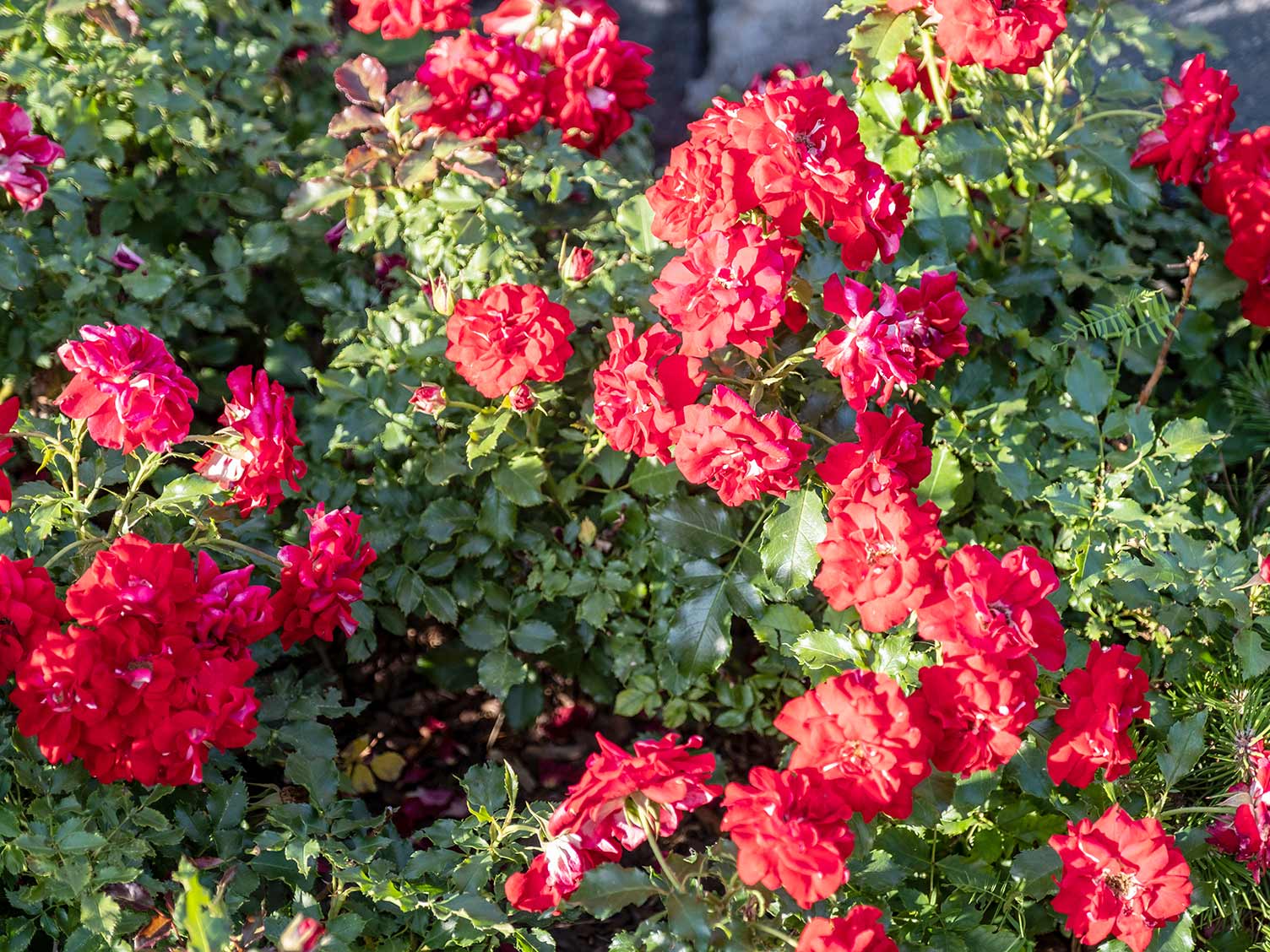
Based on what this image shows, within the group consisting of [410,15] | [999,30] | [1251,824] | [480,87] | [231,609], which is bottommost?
[231,609]

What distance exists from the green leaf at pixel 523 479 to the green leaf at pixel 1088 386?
0.95 m

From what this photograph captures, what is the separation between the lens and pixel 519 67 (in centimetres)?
226

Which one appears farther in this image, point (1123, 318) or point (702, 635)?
point (1123, 318)

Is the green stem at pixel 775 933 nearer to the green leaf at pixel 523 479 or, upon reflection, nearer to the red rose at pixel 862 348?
the red rose at pixel 862 348

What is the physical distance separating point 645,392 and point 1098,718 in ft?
2.39

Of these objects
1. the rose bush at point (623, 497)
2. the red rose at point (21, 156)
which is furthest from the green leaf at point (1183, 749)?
the red rose at point (21, 156)

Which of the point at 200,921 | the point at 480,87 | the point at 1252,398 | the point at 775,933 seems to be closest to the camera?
the point at 200,921

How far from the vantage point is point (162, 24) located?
Result: 8.21 ft

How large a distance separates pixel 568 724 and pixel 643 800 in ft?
3.40

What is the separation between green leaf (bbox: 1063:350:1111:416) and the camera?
203 cm

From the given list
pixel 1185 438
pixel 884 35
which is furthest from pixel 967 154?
pixel 1185 438

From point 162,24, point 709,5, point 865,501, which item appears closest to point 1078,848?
point 865,501

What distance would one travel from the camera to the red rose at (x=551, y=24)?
2.28 meters

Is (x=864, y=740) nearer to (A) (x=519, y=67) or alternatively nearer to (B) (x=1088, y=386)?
(B) (x=1088, y=386)
